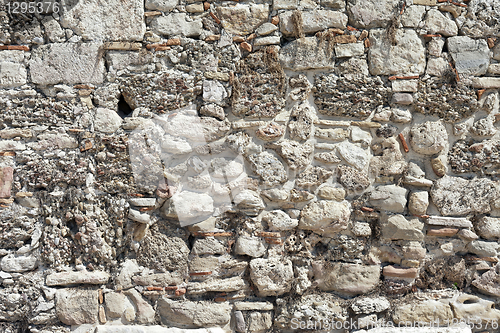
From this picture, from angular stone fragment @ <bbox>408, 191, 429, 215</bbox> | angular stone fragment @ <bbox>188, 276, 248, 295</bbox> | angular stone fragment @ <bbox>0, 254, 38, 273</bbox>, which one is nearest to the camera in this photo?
angular stone fragment @ <bbox>0, 254, 38, 273</bbox>

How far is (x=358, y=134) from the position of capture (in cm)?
296

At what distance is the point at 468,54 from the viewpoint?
9.89 ft

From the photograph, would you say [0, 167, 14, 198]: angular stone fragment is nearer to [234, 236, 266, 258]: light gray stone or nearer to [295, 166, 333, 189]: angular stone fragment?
[234, 236, 266, 258]: light gray stone

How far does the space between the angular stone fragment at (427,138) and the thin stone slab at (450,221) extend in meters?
0.51

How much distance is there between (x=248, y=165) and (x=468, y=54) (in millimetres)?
1907

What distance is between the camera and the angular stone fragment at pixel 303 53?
288cm

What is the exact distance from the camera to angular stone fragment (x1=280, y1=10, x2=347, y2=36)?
9.36 feet

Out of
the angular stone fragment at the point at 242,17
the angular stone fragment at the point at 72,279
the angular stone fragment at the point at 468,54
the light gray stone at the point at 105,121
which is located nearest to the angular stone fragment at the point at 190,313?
the angular stone fragment at the point at 72,279

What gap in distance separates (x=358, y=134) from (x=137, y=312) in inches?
80.4

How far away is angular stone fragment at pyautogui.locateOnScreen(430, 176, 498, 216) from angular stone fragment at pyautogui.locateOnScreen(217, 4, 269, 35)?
6.01 feet

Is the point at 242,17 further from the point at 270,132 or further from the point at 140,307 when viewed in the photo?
the point at 140,307

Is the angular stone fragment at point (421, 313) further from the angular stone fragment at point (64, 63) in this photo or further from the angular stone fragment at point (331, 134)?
the angular stone fragment at point (64, 63)

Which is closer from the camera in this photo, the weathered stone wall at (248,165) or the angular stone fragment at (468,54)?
the weathered stone wall at (248,165)

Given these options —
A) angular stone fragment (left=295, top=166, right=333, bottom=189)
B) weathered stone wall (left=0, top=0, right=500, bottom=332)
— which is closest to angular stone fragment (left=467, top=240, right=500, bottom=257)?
weathered stone wall (left=0, top=0, right=500, bottom=332)
